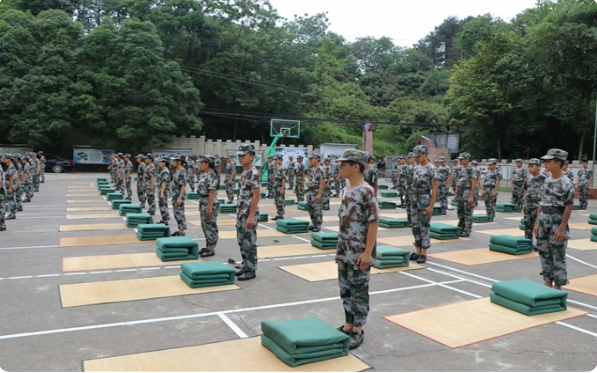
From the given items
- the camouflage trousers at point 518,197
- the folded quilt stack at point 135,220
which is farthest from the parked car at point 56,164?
the camouflage trousers at point 518,197

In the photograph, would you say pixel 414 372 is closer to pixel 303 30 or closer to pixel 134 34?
pixel 134 34

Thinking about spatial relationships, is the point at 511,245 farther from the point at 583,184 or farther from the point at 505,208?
the point at 583,184

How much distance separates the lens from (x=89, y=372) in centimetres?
421

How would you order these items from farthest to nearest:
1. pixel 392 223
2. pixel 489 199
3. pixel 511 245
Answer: pixel 489 199
pixel 392 223
pixel 511 245

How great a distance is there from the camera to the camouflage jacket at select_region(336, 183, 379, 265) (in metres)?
4.75

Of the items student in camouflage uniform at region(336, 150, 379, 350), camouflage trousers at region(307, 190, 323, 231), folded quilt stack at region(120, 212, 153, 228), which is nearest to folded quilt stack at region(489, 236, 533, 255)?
camouflage trousers at region(307, 190, 323, 231)

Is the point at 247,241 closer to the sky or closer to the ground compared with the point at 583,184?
closer to the ground

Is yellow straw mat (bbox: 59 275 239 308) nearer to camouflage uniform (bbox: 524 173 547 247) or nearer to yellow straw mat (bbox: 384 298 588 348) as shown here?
yellow straw mat (bbox: 384 298 588 348)

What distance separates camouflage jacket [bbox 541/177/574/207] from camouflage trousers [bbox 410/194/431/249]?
87.4 inches

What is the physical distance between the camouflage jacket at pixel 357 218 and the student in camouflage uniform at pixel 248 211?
9.20ft

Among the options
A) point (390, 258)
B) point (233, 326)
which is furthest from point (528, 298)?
point (233, 326)

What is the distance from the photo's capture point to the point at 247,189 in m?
7.57

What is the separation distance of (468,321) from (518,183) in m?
13.7

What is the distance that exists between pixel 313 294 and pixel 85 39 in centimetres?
4004
